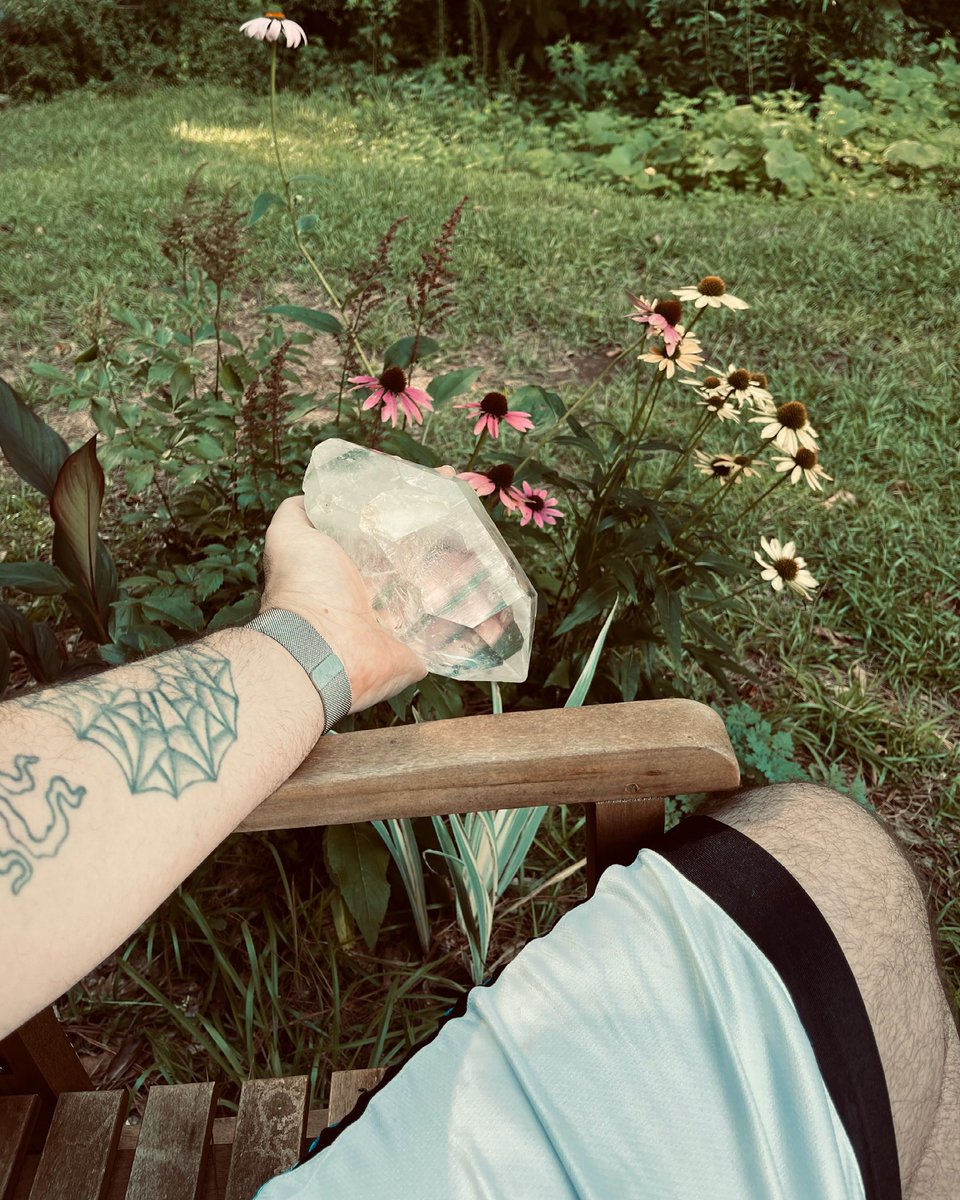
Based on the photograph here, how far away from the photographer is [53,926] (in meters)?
0.76

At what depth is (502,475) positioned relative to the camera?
153cm

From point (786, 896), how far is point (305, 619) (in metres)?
0.54

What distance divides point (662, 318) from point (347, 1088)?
3.86 ft

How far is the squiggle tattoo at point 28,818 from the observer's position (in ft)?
2.51

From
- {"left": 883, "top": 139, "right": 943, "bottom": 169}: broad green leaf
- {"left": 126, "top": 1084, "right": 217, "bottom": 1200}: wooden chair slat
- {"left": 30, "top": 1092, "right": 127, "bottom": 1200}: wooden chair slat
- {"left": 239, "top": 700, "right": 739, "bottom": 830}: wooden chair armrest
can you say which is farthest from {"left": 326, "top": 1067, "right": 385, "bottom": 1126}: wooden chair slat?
{"left": 883, "top": 139, "right": 943, "bottom": 169}: broad green leaf

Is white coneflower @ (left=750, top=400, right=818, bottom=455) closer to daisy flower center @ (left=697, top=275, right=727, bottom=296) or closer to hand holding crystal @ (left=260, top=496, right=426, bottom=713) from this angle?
daisy flower center @ (left=697, top=275, right=727, bottom=296)

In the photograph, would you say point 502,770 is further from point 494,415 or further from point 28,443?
point 28,443

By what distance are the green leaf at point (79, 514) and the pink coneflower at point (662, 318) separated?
839 mm

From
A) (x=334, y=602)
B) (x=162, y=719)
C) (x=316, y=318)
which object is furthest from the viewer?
(x=316, y=318)

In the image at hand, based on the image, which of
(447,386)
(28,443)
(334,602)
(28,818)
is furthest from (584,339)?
(28,818)

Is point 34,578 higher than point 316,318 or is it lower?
lower

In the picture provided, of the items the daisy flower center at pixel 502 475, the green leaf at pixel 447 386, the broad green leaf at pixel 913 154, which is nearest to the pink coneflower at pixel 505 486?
the daisy flower center at pixel 502 475

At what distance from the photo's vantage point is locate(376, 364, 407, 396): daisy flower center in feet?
4.91

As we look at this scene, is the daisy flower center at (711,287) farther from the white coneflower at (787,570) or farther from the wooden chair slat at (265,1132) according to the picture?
the wooden chair slat at (265,1132)
